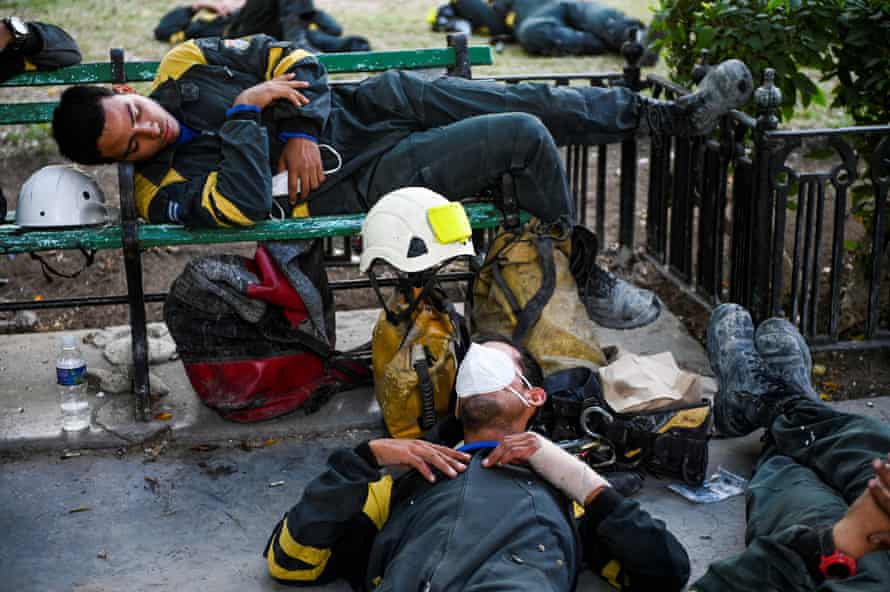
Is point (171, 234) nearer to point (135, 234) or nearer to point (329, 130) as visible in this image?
point (135, 234)

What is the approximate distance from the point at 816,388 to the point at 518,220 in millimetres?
1514

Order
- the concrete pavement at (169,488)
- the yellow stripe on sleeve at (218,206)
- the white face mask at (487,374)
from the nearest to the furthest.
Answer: the white face mask at (487,374)
the concrete pavement at (169,488)
the yellow stripe on sleeve at (218,206)

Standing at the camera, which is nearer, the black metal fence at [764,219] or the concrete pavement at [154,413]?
the concrete pavement at [154,413]

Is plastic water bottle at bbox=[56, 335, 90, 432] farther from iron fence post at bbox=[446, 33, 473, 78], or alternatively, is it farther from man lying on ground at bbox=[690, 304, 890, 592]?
man lying on ground at bbox=[690, 304, 890, 592]

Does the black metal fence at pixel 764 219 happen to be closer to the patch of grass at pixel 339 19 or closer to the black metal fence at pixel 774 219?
the black metal fence at pixel 774 219

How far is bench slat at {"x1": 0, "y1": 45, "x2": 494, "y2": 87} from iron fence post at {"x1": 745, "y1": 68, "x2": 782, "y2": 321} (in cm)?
144

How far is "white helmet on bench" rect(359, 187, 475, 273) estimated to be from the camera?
4367 millimetres

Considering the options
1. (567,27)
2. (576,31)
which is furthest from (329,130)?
(567,27)

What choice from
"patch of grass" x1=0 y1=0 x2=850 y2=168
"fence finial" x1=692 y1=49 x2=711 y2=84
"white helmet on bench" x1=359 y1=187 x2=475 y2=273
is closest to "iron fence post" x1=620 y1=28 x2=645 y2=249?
"fence finial" x1=692 y1=49 x2=711 y2=84

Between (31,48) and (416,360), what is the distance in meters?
2.12

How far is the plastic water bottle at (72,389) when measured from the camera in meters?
4.66

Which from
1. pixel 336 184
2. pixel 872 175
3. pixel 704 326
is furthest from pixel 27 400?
pixel 872 175

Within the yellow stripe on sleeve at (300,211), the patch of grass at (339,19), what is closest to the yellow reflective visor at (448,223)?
A: the yellow stripe on sleeve at (300,211)

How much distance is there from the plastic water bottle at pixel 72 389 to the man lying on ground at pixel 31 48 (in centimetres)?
120
